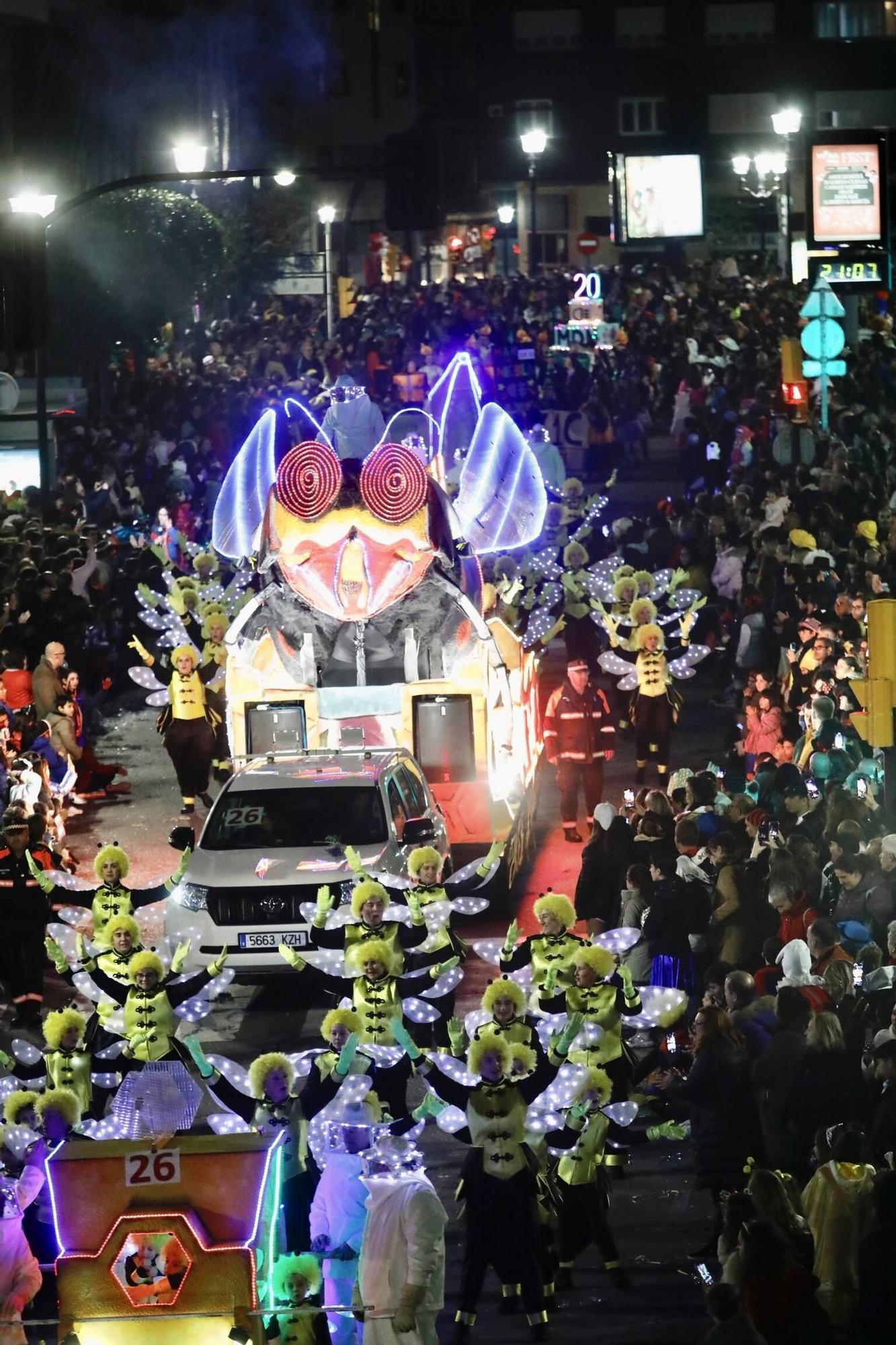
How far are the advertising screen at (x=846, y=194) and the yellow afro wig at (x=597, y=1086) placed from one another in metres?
26.5

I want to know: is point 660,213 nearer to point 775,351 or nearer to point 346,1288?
point 775,351

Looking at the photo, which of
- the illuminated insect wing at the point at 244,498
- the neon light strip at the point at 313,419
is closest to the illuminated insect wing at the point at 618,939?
the neon light strip at the point at 313,419

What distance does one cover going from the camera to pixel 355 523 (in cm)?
1905

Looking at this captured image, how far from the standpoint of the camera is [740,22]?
92438 millimetres

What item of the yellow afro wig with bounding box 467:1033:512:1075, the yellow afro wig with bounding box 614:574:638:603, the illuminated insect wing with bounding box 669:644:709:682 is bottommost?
the yellow afro wig with bounding box 467:1033:512:1075

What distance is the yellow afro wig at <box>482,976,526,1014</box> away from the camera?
38.1 ft

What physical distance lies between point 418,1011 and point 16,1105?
9.12ft

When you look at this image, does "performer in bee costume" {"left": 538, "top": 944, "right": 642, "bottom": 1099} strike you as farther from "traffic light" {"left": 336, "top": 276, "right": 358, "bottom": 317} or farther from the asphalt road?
"traffic light" {"left": 336, "top": 276, "right": 358, "bottom": 317}

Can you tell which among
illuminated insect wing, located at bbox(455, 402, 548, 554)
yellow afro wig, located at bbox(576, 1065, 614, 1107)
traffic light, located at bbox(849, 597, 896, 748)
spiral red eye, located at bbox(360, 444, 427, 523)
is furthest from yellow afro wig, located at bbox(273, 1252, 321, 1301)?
illuminated insect wing, located at bbox(455, 402, 548, 554)

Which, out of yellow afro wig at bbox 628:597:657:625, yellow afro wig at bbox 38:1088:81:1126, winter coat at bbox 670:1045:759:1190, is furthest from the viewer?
yellow afro wig at bbox 628:597:657:625

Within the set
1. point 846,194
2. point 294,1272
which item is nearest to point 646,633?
point 294,1272

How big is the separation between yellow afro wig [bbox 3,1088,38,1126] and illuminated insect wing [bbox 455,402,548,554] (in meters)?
12.8

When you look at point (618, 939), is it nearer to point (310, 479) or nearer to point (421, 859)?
point (421, 859)

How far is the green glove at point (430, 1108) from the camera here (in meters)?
11.4
